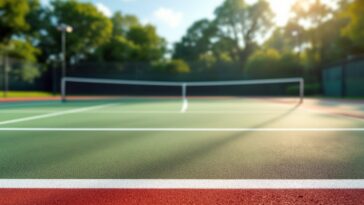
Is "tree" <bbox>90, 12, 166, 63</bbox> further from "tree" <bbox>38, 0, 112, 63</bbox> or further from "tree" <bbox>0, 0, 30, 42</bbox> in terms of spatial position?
"tree" <bbox>0, 0, 30, 42</bbox>

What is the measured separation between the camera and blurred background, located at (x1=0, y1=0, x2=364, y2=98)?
80.7 feet

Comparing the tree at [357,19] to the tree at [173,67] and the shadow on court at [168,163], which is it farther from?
the shadow on court at [168,163]

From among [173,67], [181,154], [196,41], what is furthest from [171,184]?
[196,41]

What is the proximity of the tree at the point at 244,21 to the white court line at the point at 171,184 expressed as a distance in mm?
48112

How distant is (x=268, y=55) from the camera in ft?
97.8

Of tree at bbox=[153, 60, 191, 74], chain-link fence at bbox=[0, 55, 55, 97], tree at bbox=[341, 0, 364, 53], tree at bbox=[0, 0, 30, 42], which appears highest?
tree at bbox=[0, 0, 30, 42]

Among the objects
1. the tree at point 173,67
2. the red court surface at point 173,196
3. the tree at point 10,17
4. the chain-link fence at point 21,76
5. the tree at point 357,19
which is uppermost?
the tree at point 10,17

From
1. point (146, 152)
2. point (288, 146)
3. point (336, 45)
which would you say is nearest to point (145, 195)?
point (146, 152)

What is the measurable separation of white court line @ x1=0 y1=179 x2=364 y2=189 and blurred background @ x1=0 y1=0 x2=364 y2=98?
20.3 metres

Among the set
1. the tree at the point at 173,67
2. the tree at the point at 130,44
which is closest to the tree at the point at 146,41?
the tree at the point at 130,44

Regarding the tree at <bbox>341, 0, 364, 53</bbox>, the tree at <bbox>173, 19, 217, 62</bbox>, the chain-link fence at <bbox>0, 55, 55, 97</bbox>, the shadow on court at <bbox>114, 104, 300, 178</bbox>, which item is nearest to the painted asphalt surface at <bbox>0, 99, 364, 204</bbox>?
the shadow on court at <bbox>114, 104, 300, 178</bbox>

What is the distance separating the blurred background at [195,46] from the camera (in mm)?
24609

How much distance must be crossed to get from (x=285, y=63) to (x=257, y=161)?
28.2 metres

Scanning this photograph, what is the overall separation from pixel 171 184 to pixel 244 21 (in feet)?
164
